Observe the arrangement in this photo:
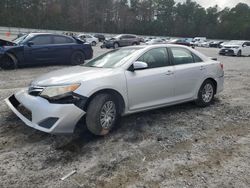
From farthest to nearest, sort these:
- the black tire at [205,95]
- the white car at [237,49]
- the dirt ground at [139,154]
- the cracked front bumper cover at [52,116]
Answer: the white car at [237,49], the black tire at [205,95], the cracked front bumper cover at [52,116], the dirt ground at [139,154]

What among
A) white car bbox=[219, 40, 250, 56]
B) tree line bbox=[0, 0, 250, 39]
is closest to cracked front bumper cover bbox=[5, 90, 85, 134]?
white car bbox=[219, 40, 250, 56]

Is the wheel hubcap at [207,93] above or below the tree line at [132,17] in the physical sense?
below

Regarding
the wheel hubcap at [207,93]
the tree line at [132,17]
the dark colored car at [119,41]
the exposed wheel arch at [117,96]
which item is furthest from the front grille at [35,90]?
the tree line at [132,17]

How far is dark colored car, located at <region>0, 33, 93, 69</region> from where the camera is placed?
11070 mm

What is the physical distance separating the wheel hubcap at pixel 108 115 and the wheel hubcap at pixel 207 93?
2.51 metres

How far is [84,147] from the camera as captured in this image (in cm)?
406

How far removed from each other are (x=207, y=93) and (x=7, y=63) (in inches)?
330

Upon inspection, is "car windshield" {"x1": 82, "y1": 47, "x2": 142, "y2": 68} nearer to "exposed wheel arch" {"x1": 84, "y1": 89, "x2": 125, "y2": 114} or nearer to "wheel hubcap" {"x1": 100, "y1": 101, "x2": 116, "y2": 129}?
"exposed wheel arch" {"x1": 84, "y1": 89, "x2": 125, "y2": 114}

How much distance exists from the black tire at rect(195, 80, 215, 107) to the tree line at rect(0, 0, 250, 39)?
55583mm

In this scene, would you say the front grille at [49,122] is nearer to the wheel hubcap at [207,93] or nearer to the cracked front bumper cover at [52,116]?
the cracked front bumper cover at [52,116]

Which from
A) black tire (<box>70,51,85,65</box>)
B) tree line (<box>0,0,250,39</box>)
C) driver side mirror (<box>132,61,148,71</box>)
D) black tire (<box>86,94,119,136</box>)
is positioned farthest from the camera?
tree line (<box>0,0,250,39</box>)

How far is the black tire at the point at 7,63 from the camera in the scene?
11078mm

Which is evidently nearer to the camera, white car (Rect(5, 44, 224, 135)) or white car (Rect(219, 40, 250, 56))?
white car (Rect(5, 44, 224, 135))

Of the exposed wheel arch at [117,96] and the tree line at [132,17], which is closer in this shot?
the exposed wheel arch at [117,96]
